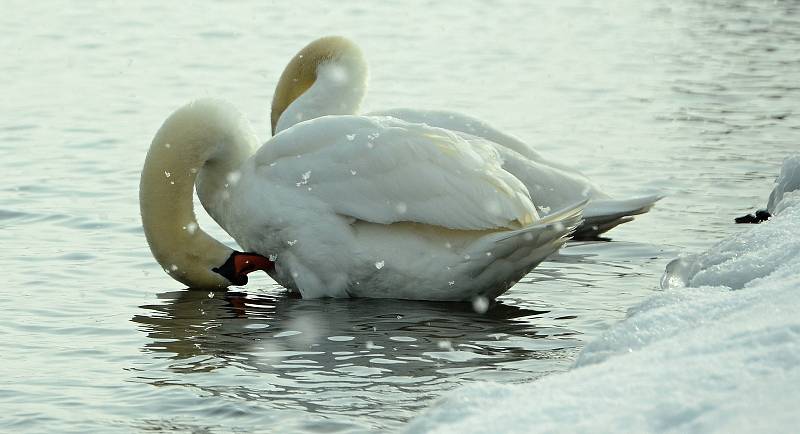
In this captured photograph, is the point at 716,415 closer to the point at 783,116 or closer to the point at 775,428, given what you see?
the point at 775,428

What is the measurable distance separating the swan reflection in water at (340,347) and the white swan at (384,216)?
18 centimetres

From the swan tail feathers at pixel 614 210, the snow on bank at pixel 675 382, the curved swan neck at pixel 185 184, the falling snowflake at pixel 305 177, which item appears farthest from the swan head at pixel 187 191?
the snow on bank at pixel 675 382

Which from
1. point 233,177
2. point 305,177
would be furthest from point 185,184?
point 305,177

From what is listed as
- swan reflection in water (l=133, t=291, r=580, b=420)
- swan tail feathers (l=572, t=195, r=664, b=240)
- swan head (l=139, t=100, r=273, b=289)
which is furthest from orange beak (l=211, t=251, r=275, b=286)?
swan tail feathers (l=572, t=195, r=664, b=240)

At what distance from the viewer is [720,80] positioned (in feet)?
53.3

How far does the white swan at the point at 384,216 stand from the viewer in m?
7.00

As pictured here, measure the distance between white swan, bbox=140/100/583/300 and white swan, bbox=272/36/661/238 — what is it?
867 millimetres

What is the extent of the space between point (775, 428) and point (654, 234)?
6.17m

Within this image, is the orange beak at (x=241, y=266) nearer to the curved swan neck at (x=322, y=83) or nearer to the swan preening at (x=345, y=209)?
the swan preening at (x=345, y=209)

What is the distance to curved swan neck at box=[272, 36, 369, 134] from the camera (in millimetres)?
9289

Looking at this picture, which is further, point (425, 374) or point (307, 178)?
point (307, 178)

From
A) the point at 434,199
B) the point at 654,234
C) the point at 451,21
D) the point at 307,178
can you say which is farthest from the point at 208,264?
the point at 451,21

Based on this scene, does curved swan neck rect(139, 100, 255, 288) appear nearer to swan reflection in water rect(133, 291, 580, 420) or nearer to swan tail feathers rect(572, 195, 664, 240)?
swan reflection in water rect(133, 291, 580, 420)

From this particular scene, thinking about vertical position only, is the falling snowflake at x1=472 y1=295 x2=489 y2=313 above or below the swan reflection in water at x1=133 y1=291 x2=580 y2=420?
below
